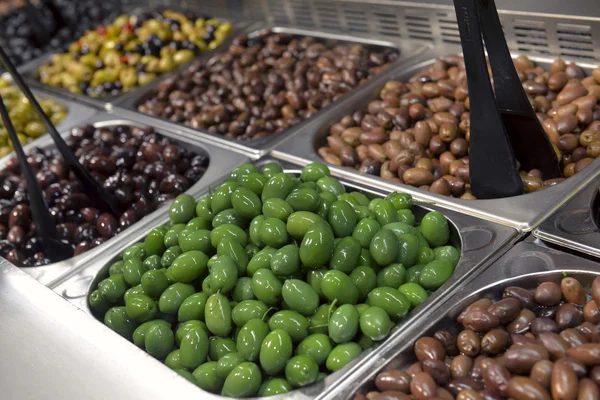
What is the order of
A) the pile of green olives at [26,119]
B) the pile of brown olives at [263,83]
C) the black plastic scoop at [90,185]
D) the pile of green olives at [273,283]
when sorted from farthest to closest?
the pile of green olives at [26,119] → the pile of brown olives at [263,83] → the black plastic scoop at [90,185] → the pile of green olives at [273,283]

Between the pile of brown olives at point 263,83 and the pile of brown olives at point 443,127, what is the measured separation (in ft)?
0.79

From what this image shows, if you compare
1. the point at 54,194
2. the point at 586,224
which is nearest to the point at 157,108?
the point at 54,194

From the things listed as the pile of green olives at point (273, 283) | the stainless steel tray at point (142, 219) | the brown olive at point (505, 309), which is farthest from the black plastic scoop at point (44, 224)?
the brown olive at point (505, 309)

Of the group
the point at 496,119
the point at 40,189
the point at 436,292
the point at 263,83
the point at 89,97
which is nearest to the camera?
the point at 436,292

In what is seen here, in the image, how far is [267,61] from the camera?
318 centimetres

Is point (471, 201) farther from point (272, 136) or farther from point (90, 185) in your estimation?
point (90, 185)

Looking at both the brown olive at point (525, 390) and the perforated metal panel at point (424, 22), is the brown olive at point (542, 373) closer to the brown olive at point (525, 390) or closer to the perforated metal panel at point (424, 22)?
the brown olive at point (525, 390)

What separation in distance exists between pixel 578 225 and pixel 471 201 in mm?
298

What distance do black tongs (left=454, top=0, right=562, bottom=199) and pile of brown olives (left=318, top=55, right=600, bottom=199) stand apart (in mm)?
61

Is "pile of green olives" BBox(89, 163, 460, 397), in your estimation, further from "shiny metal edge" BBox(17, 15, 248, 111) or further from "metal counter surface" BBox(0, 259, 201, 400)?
"shiny metal edge" BBox(17, 15, 248, 111)

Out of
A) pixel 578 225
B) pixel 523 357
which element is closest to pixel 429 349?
pixel 523 357

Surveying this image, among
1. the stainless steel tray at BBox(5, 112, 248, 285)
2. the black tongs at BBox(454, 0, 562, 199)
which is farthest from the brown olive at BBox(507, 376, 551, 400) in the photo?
the stainless steel tray at BBox(5, 112, 248, 285)

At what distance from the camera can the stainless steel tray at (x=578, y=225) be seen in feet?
5.32

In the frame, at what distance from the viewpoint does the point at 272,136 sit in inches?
100
